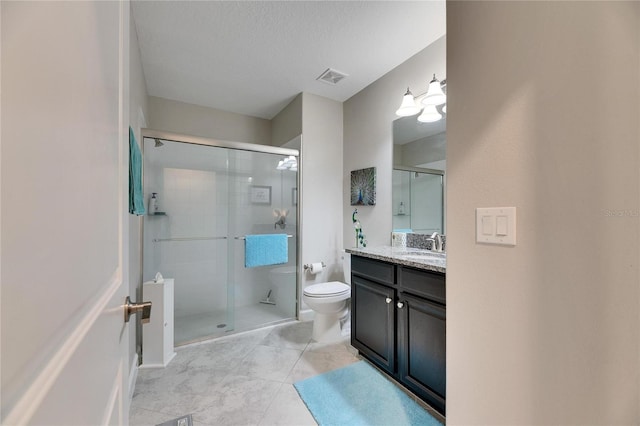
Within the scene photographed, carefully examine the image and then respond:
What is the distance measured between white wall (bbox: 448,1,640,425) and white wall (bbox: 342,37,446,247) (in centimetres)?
137

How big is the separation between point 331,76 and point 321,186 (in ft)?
3.71

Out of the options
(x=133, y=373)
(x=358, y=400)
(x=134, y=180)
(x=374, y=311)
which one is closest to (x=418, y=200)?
(x=374, y=311)

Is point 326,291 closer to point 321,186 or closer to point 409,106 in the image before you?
point 321,186

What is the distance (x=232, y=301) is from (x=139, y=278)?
0.91 m

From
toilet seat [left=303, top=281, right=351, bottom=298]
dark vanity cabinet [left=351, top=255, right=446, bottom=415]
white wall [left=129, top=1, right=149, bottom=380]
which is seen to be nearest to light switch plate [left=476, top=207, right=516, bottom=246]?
dark vanity cabinet [left=351, top=255, right=446, bottom=415]

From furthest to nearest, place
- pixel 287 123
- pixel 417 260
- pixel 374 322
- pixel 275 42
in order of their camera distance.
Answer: pixel 287 123, pixel 275 42, pixel 374 322, pixel 417 260

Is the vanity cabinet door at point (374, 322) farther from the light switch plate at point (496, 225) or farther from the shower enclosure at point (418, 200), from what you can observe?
the light switch plate at point (496, 225)

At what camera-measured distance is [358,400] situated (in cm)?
159

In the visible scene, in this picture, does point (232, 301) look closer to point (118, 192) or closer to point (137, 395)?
point (137, 395)

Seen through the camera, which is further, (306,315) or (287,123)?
(287,123)

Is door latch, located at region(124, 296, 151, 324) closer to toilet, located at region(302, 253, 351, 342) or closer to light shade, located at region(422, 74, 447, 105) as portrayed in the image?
toilet, located at region(302, 253, 351, 342)

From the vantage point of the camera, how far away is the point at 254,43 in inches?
82.3

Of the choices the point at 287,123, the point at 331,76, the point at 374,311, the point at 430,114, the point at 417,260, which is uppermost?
the point at 331,76

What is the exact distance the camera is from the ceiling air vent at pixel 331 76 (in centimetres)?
248
